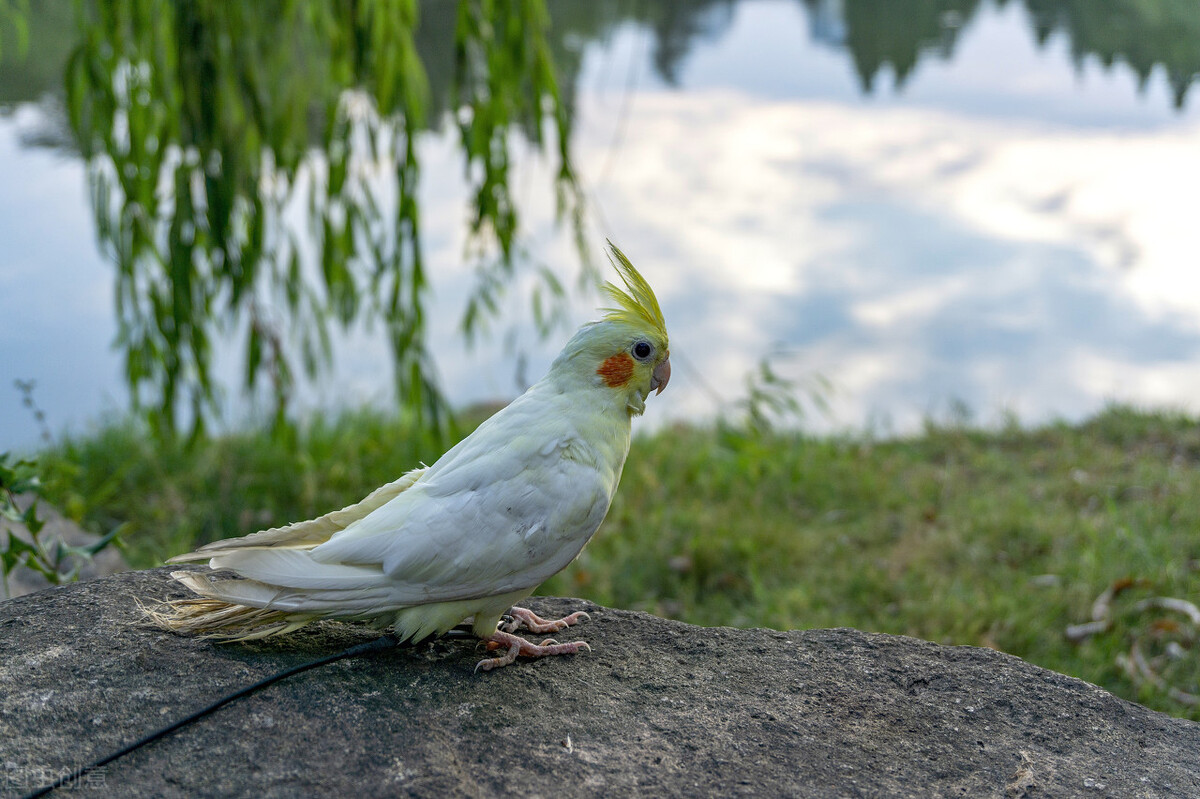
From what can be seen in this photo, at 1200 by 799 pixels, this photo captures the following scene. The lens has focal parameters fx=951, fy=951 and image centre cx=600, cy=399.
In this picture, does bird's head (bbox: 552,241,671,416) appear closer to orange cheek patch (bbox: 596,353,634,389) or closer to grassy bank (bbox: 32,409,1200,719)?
orange cheek patch (bbox: 596,353,634,389)

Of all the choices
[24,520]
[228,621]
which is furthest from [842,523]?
[24,520]

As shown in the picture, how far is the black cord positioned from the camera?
6.06 feet

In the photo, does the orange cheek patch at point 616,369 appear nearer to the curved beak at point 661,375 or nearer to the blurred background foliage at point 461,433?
the curved beak at point 661,375

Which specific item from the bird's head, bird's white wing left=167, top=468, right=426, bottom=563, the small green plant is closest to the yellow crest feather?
the bird's head

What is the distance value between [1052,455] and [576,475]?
4.09 m

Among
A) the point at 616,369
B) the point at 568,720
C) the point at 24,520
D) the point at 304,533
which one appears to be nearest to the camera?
the point at 568,720

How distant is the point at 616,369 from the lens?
7.99ft

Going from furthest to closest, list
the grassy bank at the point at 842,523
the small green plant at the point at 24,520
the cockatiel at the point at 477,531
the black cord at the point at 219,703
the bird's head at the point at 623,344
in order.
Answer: the grassy bank at the point at 842,523 → the small green plant at the point at 24,520 → the bird's head at the point at 623,344 → the cockatiel at the point at 477,531 → the black cord at the point at 219,703

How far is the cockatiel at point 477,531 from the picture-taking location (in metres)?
2.13

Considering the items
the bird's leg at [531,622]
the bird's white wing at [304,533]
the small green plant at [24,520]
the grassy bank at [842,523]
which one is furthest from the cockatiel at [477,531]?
the grassy bank at [842,523]

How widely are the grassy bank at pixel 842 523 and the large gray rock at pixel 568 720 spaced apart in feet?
5.13

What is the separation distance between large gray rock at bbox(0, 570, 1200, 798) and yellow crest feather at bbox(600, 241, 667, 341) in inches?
33.4

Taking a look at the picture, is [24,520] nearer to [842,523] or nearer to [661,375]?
[661,375]

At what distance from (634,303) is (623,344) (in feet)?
0.39
